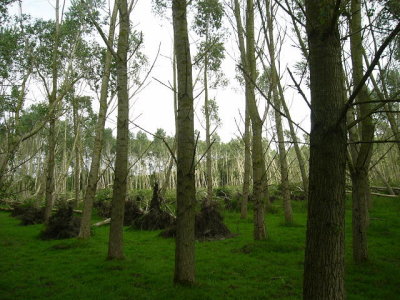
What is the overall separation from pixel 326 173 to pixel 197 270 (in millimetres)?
4751

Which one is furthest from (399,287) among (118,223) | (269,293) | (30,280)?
(30,280)

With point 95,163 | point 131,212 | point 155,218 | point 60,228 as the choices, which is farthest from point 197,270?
point 131,212

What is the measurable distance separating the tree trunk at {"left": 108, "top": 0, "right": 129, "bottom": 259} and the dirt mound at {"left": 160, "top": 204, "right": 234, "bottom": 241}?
351cm

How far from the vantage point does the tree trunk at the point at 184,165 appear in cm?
432

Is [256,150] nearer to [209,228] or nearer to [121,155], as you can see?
[209,228]

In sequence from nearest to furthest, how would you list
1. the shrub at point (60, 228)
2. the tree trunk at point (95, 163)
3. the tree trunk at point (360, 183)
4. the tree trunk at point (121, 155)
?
1. the tree trunk at point (360, 183)
2. the tree trunk at point (121, 155)
3. the tree trunk at point (95, 163)
4. the shrub at point (60, 228)

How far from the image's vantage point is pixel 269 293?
4.54 meters

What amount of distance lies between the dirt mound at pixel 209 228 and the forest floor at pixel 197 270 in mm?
521

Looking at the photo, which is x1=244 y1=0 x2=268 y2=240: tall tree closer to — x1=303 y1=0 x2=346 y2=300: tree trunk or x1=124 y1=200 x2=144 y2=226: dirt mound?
x1=303 y1=0 x2=346 y2=300: tree trunk

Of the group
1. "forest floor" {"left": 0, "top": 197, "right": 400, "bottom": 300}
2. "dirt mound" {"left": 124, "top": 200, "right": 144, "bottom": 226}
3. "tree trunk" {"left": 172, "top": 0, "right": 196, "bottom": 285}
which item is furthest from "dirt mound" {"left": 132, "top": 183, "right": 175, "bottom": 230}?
"tree trunk" {"left": 172, "top": 0, "right": 196, "bottom": 285}

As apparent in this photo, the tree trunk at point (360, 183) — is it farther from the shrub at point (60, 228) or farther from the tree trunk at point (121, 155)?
the shrub at point (60, 228)

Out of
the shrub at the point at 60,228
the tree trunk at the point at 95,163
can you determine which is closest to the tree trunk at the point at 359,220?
the tree trunk at the point at 95,163

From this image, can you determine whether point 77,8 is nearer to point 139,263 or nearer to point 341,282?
point 139,263

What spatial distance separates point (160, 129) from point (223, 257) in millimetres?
33268
